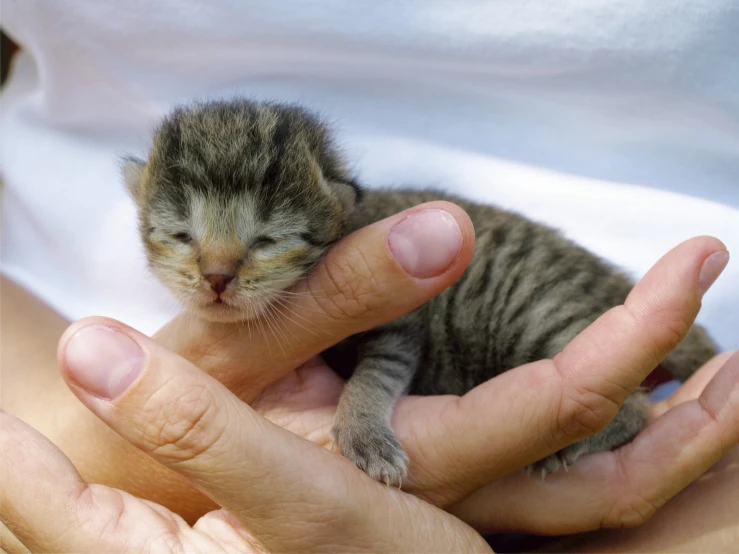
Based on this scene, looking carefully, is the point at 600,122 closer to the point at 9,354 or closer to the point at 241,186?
the point at 241,186

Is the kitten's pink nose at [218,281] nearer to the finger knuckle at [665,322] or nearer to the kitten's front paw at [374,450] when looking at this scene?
the kitten's front paw at [374,450]

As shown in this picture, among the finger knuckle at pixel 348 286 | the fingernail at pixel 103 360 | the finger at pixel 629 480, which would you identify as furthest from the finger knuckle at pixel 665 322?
the fingernail at pixel 103 360

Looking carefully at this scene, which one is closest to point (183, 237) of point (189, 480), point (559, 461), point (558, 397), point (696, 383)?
point (189, 480)

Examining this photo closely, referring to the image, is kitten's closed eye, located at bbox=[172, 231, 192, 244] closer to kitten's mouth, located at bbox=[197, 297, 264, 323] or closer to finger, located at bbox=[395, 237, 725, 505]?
kitten's mouth, located at bbox=[197, 297, 264, 323]

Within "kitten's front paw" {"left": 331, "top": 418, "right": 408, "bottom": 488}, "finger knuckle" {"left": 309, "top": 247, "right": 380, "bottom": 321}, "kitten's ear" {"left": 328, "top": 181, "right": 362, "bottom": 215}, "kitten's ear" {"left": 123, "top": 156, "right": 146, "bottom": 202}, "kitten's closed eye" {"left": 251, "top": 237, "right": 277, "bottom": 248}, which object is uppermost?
"kitten's ear" {"left": 123, "top": 156, "right": 146, "bottom": 202}

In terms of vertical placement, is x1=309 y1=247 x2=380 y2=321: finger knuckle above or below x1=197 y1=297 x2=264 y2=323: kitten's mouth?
above

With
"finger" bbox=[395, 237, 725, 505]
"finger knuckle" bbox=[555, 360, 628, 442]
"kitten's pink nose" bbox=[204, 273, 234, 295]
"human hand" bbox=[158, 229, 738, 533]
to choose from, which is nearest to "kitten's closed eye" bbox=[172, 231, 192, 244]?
"kitten's pink nose" bbox=[204, 273, 234, 295]

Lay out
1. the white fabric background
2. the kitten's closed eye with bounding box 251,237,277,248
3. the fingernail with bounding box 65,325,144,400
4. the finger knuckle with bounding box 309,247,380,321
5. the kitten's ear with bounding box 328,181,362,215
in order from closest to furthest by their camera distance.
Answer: the fingernail with bounding box 65,325,144,400, the finger knuckle with bounding box 309,247,380,321, the kitten's closed eye with bounding box 251,237,277,248, the kitten's ear with bounding box 328,181,362,215, the white fabric background

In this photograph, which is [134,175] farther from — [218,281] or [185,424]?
[185,424]
